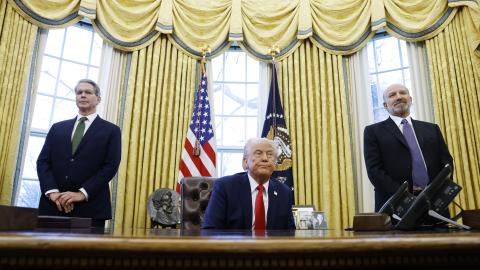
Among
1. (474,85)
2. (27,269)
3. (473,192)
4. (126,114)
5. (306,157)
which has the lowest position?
(27,269)

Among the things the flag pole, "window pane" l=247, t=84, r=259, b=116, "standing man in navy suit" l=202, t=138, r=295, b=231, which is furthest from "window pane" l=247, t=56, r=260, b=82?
"standing man in navy suit" l=202, t=138, r=295, b=231

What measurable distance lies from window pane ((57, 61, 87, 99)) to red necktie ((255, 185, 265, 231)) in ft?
11.9

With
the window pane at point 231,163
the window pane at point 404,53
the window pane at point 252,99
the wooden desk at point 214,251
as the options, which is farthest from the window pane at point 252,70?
the wooden desk at point 214,251

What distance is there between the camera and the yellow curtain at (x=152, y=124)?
171 inches

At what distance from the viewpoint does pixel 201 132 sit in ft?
14.8

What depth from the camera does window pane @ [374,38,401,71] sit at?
5160 mm

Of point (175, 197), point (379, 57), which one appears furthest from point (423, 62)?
point (175, 197)

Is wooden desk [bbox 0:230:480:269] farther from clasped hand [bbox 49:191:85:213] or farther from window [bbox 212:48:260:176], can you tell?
window [bbox 212:48:260:176]

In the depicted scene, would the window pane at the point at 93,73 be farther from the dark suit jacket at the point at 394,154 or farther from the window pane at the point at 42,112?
the dark suit jacket at the point at 394,154

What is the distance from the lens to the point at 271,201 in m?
2.09

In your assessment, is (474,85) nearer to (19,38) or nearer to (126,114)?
(126,114)

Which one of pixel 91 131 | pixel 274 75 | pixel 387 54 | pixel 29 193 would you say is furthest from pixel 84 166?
pixel 387 54

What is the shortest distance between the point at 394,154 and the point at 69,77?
4.08m

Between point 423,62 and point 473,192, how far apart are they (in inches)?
66.1
